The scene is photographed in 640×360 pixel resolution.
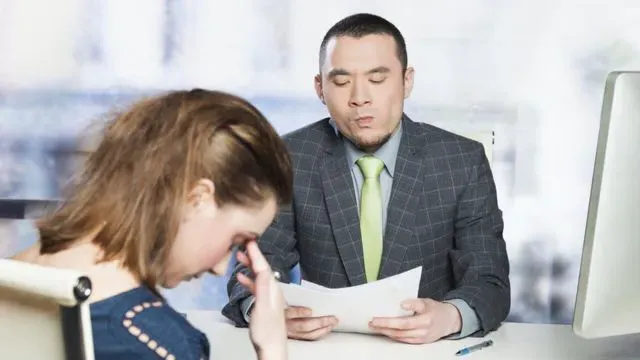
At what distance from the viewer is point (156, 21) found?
372 centimetres

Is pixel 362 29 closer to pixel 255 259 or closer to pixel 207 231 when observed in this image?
pixel 255 259

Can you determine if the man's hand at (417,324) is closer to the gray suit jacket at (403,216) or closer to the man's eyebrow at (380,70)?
the gray suit jacket at (403,216)

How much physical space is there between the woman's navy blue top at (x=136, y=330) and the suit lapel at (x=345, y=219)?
1140mm

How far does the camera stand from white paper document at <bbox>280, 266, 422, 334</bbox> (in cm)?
183

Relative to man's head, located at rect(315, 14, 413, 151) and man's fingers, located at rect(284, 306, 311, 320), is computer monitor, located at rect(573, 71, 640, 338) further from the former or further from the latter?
man's head, located at rect(315, 14, 413, 151)

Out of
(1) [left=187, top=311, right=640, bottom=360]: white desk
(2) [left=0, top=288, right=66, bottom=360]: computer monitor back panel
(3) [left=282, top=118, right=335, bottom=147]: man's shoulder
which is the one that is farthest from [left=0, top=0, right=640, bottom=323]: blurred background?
(2) [left=0, top=288, right=66, bottom=360]: computer monitor back panel

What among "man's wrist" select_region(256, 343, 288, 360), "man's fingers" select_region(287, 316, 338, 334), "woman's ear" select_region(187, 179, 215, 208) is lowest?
"man's fingers" select_region(287, 316, 338, 334)

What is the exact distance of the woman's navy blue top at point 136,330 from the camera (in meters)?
1.16

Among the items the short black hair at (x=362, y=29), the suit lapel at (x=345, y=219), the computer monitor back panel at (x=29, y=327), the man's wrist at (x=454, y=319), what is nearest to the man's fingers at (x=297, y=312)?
the man's wrist at (x=454, y=319)

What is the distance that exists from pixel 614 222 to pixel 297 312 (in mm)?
679

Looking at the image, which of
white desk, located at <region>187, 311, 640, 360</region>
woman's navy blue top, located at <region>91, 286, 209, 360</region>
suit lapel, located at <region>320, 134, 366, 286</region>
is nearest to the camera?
woman's navy blue top, located at <region>91, 286, 209, 360</region>

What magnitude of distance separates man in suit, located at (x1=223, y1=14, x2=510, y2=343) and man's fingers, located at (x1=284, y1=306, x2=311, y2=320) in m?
0.36

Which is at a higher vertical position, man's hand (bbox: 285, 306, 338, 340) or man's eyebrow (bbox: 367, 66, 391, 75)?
man's eyebrow (bbox: 367, 66, 391, 75)

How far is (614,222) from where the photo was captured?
1.50 metres
